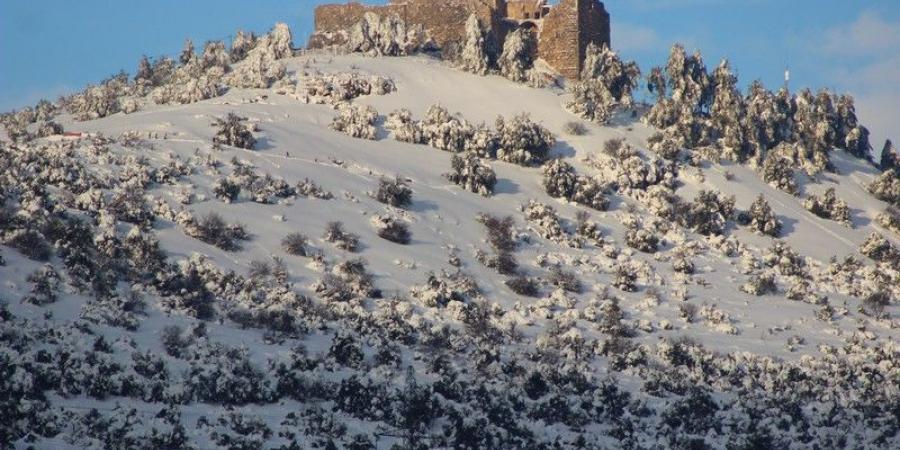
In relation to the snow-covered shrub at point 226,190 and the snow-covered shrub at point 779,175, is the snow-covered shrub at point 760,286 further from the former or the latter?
the snow-covered shrub at point 226,190

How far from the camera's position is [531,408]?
105ft

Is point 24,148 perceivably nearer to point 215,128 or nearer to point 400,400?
point 215,128

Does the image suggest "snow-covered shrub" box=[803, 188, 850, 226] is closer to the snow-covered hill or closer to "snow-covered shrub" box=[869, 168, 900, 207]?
the snow-covered hill

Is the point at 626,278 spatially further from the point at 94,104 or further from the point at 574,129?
the point at 94,104

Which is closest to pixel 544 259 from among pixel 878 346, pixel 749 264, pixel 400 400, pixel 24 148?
pixel 749 264

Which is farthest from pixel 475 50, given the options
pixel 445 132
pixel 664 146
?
pixel 664 146

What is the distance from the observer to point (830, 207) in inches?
2071

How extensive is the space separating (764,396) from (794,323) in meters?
7.18

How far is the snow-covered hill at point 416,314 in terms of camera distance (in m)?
29.0

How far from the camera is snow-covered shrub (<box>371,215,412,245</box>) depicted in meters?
41.8

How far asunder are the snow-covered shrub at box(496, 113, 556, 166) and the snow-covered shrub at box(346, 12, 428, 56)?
1004cm

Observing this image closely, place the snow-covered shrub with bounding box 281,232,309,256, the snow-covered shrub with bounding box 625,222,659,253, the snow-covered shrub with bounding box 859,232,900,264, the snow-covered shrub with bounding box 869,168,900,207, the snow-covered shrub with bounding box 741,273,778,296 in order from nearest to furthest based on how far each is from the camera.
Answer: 1. the snow-covered shrub with bounding box 281,232,309,256
2. the snow-covered shrub with bounding box 741,273,778,296
3. the snow-covered shrub with bounding box 625,222,659,253
4. the snow-covered shrub with bounding box 859,232,900,264
5. the snow-covered shrub with bounding box 869,168,900,207

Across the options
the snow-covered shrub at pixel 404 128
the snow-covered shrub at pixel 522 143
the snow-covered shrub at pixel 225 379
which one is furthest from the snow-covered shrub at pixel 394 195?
the snow-covered shrub at pixel 225 379

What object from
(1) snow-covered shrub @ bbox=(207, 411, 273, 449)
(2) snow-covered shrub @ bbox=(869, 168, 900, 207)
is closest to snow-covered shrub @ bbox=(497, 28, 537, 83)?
(2) snow-covered shrub @ bbox=(869, 168, 900, 207)
